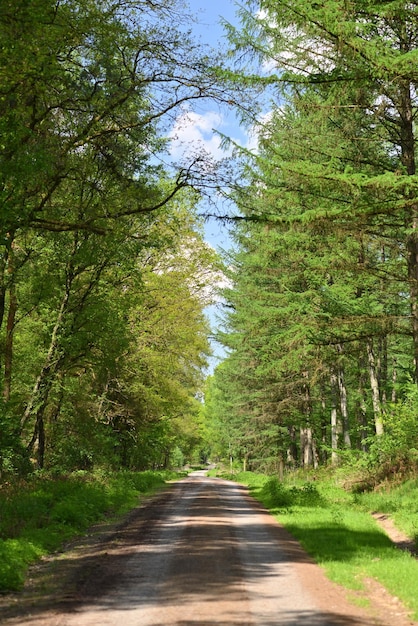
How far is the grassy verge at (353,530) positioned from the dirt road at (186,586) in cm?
36

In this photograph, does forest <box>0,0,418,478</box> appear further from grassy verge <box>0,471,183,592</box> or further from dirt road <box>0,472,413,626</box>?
dirt road <box>0,472,413,626</box>

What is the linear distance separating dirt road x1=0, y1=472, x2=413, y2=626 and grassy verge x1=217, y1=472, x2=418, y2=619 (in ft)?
1.18

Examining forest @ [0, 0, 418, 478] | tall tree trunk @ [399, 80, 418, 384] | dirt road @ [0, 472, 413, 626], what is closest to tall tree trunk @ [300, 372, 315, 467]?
forest @ [0, 0, 418, 478]

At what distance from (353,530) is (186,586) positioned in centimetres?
579

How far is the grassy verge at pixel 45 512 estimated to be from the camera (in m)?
8.83

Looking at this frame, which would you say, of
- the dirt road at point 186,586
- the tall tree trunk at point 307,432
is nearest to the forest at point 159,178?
the tall tree trunk at point 307,432

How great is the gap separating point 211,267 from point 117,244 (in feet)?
43.9

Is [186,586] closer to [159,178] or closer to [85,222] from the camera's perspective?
[85,222]

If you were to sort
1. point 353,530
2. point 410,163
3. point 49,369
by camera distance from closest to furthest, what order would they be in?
point 353,530 → point 410,163 → point 49,369

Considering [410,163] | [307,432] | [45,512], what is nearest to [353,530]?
[45,512]

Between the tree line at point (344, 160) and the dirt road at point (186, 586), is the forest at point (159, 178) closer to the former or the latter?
the tree line at point (344, 160)

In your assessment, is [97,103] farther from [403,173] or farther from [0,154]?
[403,173]

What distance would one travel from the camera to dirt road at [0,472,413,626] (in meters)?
6.16

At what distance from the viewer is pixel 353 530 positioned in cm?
1216
